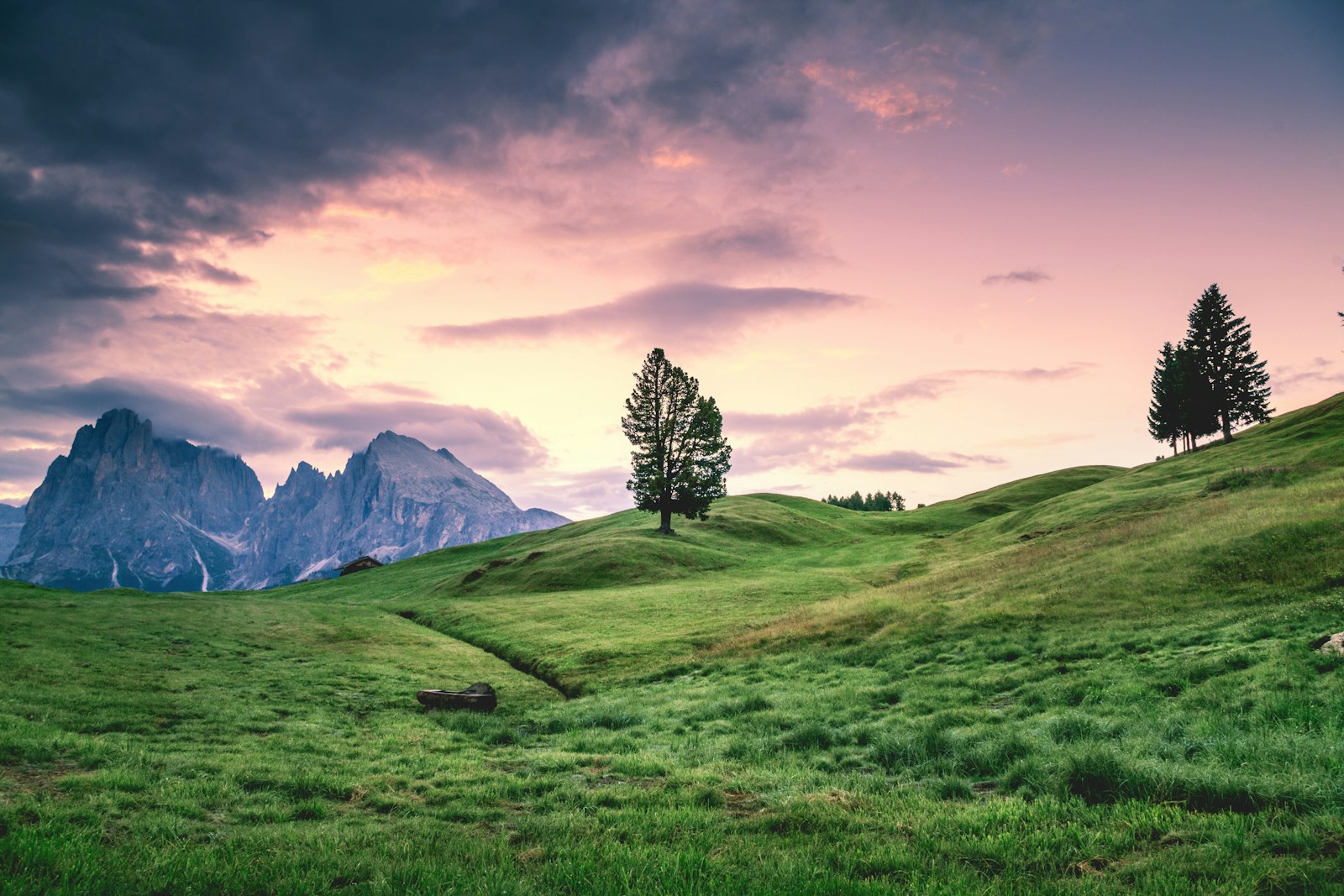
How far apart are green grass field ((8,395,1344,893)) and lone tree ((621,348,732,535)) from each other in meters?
42.7

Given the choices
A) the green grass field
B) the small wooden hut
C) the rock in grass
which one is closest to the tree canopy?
the green grass field

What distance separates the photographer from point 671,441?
8344 cm

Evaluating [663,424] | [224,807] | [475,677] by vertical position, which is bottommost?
[475,677]

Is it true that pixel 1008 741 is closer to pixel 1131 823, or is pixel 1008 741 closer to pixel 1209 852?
pixel 1131 823

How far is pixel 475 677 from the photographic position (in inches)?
1118

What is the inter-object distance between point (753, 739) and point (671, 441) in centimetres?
6847

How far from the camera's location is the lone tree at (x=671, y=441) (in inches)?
3263

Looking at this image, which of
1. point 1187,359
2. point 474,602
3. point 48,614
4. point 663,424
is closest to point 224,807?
point 48,614

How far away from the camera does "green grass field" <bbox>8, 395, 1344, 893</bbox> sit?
293 inches

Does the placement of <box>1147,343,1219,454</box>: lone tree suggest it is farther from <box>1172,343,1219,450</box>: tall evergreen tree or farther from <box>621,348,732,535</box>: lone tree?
<box>621,348,732,535</box>: lone tree

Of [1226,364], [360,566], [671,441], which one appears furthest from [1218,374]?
[360,566]

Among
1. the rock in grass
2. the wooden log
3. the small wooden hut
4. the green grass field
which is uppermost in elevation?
the small wooden hut

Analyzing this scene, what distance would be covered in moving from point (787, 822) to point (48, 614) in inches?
1716

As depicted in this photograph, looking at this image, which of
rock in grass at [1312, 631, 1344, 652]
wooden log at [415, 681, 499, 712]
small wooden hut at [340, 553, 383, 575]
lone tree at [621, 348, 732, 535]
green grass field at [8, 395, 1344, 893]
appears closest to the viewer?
green grass field at [8, 395, 1344, 893]
